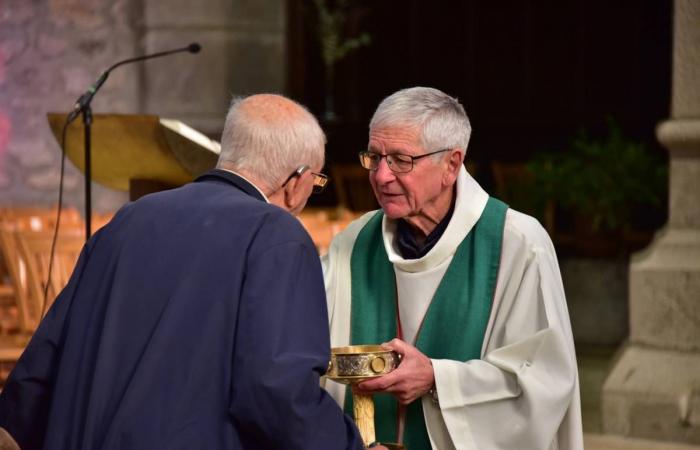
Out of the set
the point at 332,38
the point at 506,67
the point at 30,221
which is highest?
the point at 332,38

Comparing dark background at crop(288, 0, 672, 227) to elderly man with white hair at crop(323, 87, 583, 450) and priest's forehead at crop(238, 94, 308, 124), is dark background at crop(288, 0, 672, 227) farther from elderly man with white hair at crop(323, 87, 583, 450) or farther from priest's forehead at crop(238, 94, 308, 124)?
priest's forehead at crop(238, 94, 308, 124)

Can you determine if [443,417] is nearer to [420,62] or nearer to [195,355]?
[195,355]

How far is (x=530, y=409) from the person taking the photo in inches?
121

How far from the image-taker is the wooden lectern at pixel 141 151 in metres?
4.13

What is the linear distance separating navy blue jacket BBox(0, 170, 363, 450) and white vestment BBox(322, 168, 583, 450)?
0.60m

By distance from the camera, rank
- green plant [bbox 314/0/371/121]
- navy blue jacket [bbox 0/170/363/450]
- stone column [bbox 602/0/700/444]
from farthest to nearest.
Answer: green plant [bbox 314/0/371/121]
stone column [bbox 602/0/700/444]
navy blue jacket [bbox 0/170/363/450]

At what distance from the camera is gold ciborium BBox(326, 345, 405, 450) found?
2.85m

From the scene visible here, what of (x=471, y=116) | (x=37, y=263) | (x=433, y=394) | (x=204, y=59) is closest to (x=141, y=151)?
(x=433, y=394)

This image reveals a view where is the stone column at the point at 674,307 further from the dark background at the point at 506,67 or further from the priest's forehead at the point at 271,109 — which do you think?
the dark background at the point at 506,67

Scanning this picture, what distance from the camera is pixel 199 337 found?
2.44 meters

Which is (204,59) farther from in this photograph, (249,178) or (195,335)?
(195,335)

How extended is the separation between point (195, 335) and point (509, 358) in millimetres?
925

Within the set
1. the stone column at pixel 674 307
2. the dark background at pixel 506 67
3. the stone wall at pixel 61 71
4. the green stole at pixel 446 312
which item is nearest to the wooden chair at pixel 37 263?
the stone column at pixel 674 307

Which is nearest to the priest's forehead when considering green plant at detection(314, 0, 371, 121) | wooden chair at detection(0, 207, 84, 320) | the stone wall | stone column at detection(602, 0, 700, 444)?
stone column at detection(602, 0, 700, 444)
